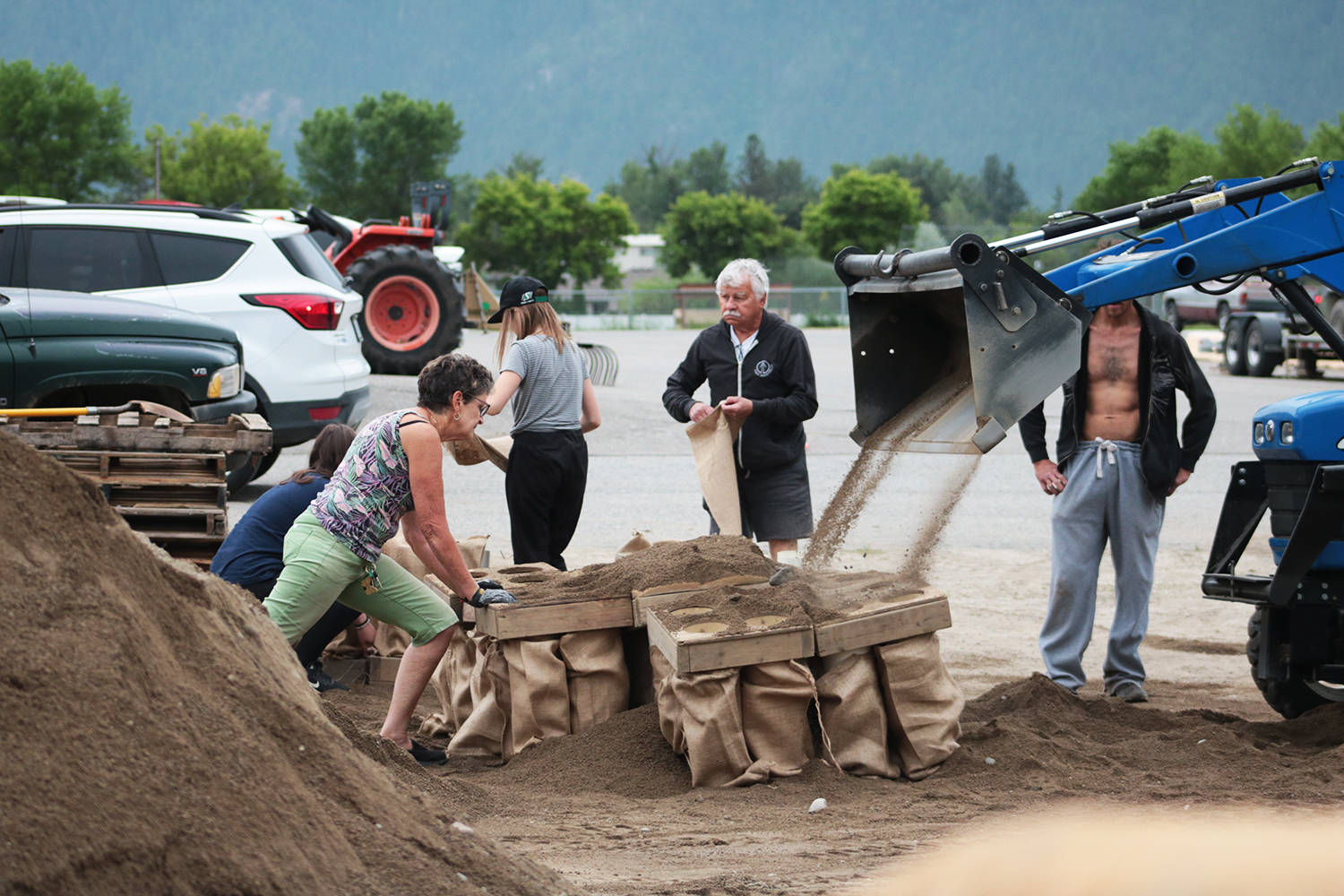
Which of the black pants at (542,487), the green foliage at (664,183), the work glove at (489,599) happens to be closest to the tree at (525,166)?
the green foliage at (664,183)

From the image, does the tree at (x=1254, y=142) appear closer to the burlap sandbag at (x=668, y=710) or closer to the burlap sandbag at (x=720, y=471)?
the burlap sandbag at (x=720, y=471)

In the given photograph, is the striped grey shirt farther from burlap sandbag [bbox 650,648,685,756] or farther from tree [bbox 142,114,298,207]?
tree [bbox 142,114,298,207]

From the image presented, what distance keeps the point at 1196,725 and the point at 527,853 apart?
10.1ft

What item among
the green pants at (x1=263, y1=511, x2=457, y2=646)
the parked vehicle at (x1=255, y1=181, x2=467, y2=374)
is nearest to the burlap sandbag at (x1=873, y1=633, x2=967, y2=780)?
the green pants at (x1=263, y1=511, x2=457, y2=646)

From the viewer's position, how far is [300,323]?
11164mm

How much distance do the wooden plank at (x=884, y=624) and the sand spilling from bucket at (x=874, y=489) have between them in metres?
0.44

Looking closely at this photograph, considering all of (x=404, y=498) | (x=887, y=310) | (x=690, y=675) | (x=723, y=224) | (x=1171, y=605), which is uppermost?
(x=723, y=224)

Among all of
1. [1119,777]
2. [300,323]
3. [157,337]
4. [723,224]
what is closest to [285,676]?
[1119,777]

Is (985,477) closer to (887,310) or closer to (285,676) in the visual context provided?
(887,310)

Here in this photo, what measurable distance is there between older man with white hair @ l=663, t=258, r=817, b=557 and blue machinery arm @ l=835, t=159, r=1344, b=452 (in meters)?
0.59

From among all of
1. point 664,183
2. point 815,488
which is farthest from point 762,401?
point 664,183

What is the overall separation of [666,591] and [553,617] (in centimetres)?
44

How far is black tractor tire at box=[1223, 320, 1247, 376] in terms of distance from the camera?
25.8 m

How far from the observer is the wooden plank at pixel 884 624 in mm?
5039
